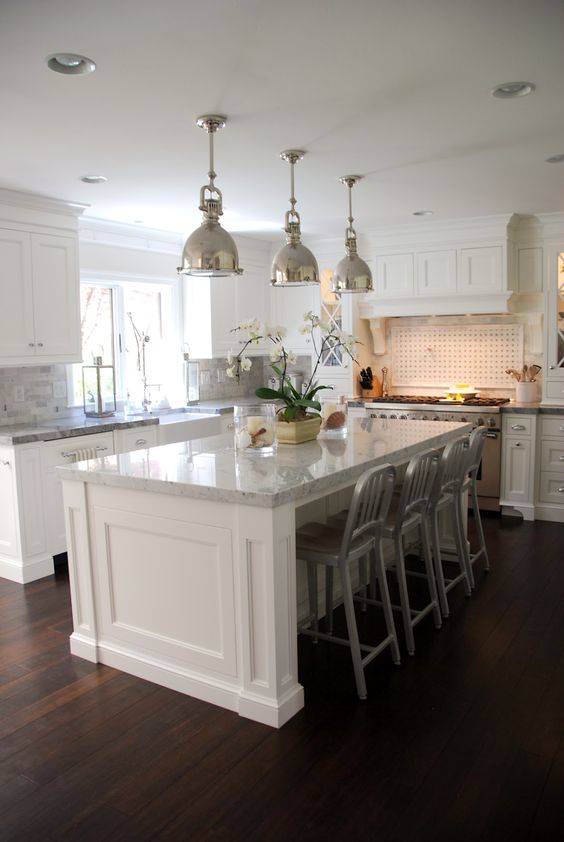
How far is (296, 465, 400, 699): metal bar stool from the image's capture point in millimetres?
2760

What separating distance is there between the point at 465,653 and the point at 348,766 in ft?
3.45

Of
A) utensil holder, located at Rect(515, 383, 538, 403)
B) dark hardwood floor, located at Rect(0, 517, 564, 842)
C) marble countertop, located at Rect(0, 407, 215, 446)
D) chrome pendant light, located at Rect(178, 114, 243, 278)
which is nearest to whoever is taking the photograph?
dark hardwood floor, located at Rect(0, 517, 564, 842)

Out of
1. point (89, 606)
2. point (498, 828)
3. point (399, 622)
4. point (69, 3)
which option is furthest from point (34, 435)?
point (498, 828)

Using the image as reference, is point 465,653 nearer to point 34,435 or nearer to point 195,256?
point 195,256

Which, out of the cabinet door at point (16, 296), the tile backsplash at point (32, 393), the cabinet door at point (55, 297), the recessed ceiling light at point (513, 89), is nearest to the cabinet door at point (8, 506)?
the tile backsplash at point (32, 393)

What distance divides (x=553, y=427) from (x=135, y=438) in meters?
3.30

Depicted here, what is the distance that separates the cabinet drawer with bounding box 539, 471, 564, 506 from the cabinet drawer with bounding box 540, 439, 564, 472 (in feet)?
0.14

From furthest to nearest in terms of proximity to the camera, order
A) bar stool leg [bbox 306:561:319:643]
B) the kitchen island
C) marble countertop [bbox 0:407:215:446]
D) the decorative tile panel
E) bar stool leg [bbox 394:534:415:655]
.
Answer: the decorative tile panel, marble countertop [bbox 0:407:215:446], bar stool leg [bbox 306:561:319:643], bar stool leg [bbox 394:534:415:655], the kitchen island

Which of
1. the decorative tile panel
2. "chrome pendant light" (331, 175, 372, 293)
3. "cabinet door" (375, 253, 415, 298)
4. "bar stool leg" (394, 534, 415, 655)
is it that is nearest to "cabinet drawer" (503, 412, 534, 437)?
the decorative tile panel

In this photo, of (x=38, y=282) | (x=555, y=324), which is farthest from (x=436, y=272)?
(x=38, y=282)

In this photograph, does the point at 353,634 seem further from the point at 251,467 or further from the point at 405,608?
the point at 251,467

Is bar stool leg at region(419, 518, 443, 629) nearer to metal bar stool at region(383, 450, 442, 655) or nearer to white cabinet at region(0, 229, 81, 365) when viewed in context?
metal bar stool at region(383, 450, 442, 655)

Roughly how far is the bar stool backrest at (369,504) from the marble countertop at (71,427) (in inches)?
91.8

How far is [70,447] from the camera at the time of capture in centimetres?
449
